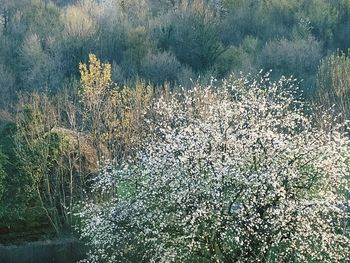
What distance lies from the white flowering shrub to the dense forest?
40mm

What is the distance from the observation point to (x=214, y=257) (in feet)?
43.5

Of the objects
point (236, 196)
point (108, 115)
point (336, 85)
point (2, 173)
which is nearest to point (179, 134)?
point (236, 196)

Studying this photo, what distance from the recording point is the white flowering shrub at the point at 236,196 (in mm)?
12539

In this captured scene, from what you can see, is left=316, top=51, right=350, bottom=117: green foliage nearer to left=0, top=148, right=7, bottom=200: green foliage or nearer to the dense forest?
the dense forest

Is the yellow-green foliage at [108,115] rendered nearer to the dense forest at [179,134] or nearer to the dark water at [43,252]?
the dense forest at [179,134]

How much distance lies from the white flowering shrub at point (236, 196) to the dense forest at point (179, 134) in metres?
0.04

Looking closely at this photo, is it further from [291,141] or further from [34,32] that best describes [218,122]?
[34,32]

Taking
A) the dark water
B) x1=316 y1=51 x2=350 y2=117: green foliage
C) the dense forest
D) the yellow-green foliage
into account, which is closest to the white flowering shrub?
the dense forest

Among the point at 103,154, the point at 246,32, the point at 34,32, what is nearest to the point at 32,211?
the point at 103,154

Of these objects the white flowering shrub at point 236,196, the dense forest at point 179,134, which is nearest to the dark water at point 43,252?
the dense forest at point 179,134

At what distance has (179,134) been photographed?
13.5 metres

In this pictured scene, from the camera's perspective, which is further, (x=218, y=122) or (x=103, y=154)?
(x=103, y=154)

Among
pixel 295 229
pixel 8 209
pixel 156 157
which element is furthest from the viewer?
pixel 8 209

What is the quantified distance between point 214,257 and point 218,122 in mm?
2904
